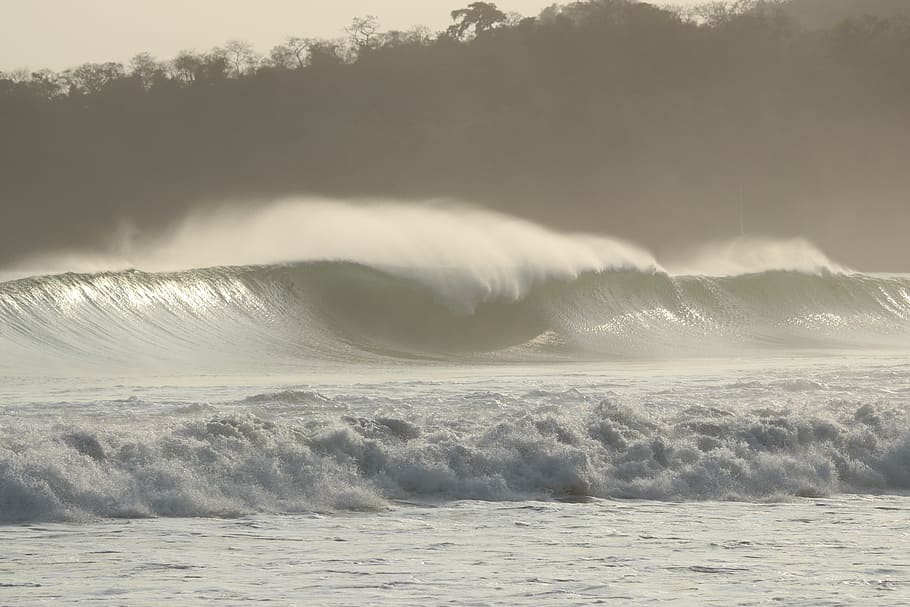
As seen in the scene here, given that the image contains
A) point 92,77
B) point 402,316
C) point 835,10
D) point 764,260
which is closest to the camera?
point 402,316

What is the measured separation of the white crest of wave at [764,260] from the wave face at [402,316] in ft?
5.40

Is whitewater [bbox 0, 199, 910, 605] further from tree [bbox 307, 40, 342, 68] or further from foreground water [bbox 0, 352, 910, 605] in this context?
tree [bbox 307, 40, 342, 68]

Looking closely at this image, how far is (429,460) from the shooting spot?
9.34m

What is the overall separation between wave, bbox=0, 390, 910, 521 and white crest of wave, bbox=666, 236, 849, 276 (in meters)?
20.5

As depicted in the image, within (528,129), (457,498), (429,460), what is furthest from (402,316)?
(528,129)

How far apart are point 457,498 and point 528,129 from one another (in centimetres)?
8072

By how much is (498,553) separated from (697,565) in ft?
3.37

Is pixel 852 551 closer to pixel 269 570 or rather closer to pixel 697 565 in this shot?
pixel 697 565

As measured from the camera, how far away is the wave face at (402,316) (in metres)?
19.3

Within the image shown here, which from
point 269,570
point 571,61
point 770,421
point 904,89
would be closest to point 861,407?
point 770,421

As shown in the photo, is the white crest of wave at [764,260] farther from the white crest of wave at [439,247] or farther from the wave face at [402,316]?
the white crest of wave at [439,247]

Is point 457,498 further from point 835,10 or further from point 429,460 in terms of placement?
point 835,10

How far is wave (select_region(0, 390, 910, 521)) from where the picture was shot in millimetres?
8422

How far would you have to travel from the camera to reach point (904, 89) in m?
98.5
